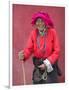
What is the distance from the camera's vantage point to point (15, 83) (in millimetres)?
1755

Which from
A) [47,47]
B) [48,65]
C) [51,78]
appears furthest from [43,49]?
[51,78]

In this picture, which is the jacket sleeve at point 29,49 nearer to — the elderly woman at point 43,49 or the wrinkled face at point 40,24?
the elderly woman at point 43,49

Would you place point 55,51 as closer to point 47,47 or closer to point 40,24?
point 47,47

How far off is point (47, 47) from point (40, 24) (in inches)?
7.8

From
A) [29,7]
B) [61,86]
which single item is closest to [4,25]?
[29,7]

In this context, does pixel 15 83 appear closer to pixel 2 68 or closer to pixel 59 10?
pixel 2 68

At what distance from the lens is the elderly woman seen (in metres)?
1.80

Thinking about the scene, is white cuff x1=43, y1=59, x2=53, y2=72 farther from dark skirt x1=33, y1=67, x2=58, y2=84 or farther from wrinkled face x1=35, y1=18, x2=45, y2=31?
wrinkled face x1=35, y1=18, x2=45, y2=31

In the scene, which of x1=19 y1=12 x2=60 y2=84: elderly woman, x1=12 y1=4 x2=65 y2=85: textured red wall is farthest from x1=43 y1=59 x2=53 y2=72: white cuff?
x1=12 y1=4 x2=65 y2=85: textured red wall

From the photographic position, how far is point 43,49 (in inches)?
71.5

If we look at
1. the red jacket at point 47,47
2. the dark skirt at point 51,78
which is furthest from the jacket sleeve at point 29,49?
the dark skirt at point 51,78

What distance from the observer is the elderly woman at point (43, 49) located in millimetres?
1800

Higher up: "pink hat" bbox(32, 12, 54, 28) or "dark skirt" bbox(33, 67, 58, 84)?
"pink hat" bbox(32, 12, 54, 28)

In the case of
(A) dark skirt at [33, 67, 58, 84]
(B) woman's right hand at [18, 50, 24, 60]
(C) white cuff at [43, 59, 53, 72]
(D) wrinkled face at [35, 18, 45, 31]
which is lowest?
(A) dark skirt at [33, 67, 58, 84]
